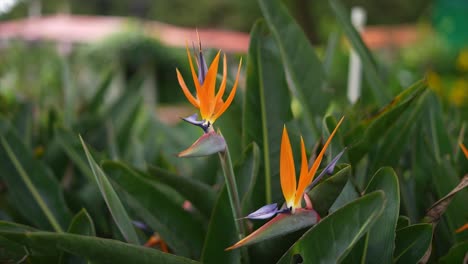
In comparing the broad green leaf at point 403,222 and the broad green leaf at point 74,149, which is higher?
the broad green leaf at point 74,149

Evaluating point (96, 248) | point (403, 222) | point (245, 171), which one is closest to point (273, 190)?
point (245, 171)

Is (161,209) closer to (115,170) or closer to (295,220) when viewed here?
(115,170)

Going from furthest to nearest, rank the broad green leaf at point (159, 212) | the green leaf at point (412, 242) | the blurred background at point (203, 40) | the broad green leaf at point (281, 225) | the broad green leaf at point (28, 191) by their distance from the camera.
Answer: the blurred background at point (203, 40), the broad green leaf at point (28, 191), the broad green leaf at point (159, 212), the green leaf at point (412, 242), the broad green leaf at point (281, 225)

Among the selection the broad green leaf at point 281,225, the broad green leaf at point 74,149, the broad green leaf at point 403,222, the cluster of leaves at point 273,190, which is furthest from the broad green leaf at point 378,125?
the broad green leaf at point 74,149


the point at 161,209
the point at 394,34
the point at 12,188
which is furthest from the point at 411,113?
the point at 394,34

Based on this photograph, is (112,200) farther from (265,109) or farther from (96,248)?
(265,109)

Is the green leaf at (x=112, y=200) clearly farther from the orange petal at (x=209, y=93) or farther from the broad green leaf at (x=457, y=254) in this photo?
the broad green leaf at (x=457, y=254)

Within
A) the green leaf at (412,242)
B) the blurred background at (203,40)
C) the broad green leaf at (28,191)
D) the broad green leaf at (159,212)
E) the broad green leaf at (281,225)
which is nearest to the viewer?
the broad green leaf at (281,225)
